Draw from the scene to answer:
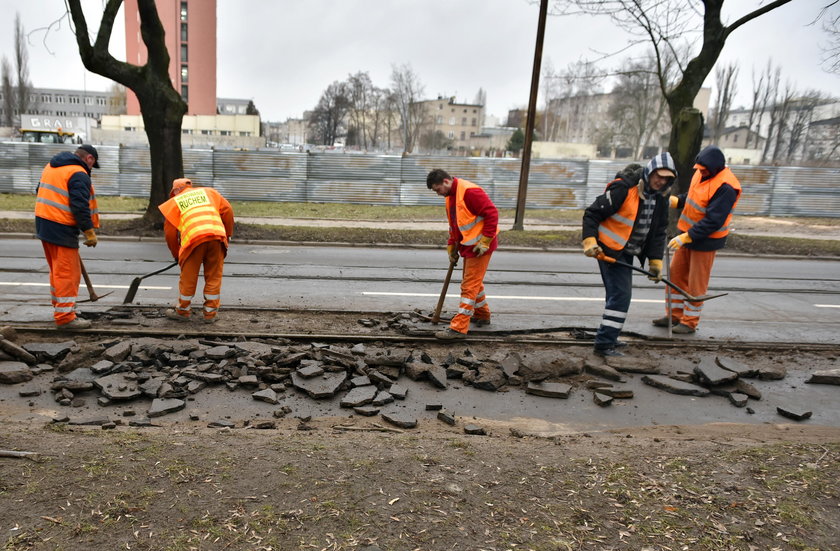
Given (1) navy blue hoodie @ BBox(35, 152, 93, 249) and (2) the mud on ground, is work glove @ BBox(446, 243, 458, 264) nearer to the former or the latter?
(2) the mud on ground

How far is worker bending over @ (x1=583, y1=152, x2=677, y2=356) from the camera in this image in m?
5.74

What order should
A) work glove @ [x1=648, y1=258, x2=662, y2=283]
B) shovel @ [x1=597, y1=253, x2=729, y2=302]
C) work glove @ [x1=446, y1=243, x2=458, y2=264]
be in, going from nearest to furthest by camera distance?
shovel @ [x1=597, y1=253, x2=729, y2=302] → work glove @ [x1=648, y1=258, x2=662, y2=283] → work glove @ [x1=446, y1=243, x2=458, y2=264]

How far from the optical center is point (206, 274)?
650 cm

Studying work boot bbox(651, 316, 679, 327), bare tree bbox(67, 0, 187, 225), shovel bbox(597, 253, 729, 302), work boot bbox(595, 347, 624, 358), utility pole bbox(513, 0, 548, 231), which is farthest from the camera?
utility pole bbox(513, 0, 548, 231)

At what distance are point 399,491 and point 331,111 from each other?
70.3 metres

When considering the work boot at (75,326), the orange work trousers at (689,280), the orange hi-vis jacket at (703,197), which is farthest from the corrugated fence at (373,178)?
the work boot at (75,326)

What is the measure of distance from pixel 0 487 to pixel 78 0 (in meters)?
13.5

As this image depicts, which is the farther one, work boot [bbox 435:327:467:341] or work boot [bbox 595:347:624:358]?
work boot [bbox 435:327:467:341]

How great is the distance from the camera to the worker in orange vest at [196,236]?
6.17 metres

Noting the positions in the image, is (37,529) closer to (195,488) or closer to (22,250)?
(195,488)

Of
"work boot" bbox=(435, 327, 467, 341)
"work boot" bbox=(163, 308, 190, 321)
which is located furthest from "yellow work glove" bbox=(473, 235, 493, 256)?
"work boot" bbox=(163, 308, 190, 321)

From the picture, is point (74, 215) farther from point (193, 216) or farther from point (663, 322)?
point (663, 322)

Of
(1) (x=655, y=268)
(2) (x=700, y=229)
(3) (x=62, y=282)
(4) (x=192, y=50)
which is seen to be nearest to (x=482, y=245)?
(1) (x=655, y=268)

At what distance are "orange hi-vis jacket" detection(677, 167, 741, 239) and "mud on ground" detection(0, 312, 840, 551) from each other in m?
3.30
